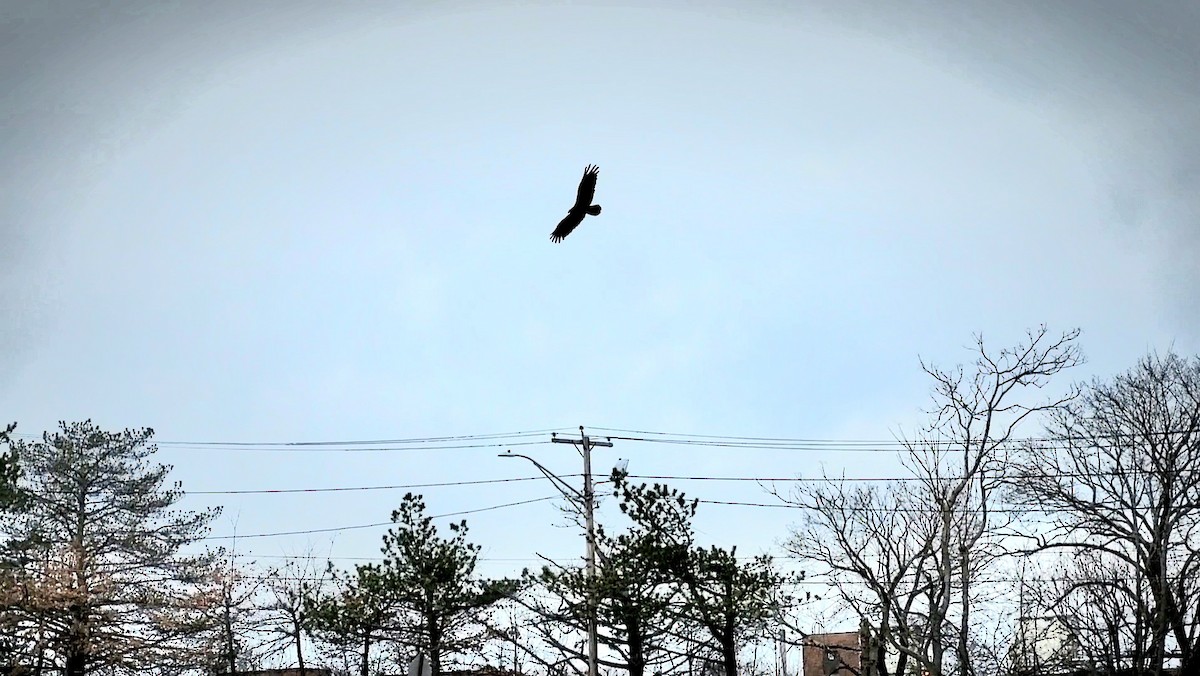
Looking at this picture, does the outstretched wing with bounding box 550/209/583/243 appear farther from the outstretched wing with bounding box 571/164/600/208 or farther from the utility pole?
the utility pole

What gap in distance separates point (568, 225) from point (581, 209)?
24cm

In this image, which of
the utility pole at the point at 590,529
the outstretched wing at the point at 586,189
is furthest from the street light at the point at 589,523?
the outstretched wing at the point at 586,189

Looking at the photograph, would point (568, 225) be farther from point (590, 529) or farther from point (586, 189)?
point (590, 529)

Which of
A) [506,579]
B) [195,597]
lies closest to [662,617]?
[506,579]

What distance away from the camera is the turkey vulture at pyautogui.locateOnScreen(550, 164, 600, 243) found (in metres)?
12.7

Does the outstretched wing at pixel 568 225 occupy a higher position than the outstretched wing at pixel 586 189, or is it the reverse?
the outstretched wing at pixel 586 189

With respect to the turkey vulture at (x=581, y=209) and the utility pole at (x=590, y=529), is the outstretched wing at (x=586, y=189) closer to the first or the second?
the turkey vulture at (x=581, y=209)

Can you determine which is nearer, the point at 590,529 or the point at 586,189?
the point at 586,189

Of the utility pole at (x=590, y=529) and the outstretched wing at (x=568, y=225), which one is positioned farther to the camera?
the utility pole at (x=590, y=529)

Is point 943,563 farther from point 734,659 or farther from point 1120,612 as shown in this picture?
point 734,659

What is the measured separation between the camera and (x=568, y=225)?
42.0 ft

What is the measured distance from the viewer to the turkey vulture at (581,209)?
12.7 metres

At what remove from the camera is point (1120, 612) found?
25.5 meters

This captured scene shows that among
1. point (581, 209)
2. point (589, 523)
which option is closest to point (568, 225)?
point (581, 209)
